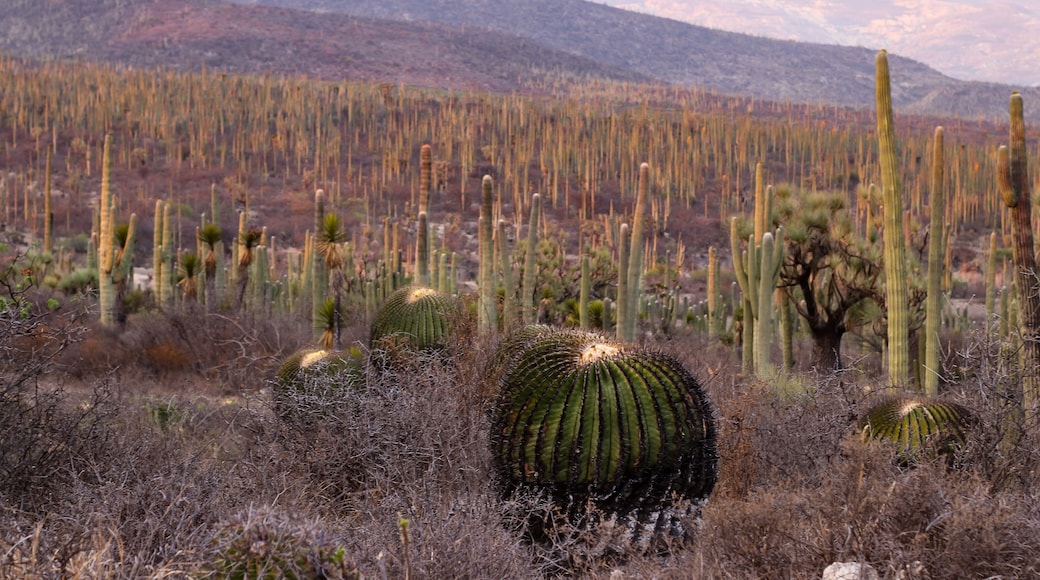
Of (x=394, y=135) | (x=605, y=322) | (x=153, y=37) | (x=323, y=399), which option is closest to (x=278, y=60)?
(x=153, y=37)

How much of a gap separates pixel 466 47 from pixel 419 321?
328 feet

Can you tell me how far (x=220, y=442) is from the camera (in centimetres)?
797

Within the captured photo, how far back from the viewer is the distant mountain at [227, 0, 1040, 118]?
122 m

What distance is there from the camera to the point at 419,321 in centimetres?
984

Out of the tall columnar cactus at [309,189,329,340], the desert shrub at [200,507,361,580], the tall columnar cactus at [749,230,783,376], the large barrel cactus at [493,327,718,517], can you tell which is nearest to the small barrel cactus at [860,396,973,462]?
the large barrel cactus at [493,327,718,517]

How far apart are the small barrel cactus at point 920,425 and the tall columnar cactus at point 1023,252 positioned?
20.4 inches

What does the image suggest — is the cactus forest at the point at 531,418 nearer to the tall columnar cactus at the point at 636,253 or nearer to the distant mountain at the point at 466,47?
the tall columnar cactus at the point at 636,253

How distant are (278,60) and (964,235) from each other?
66678mm

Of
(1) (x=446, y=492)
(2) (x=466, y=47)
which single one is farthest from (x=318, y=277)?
(2) (x=466, y=47)

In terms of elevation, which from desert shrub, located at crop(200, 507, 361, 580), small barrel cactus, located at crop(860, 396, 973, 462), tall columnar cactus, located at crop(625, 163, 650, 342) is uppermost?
tall columnar cactus, located at crop(625, 163, 650, 342)

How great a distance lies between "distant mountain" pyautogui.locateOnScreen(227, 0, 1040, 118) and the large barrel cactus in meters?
115

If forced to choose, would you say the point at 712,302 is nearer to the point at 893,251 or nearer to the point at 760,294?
the point at 760,294

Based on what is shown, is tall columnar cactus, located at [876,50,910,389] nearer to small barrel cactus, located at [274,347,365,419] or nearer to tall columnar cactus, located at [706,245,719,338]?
small barrel cactus, located at [274,347,365,419]

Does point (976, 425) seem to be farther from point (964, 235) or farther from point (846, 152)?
point (846, 152)
